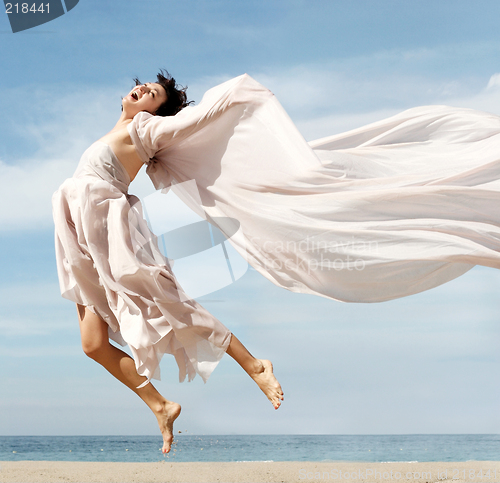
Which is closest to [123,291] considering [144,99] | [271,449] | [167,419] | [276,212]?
[167,419]

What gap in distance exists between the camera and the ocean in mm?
13766

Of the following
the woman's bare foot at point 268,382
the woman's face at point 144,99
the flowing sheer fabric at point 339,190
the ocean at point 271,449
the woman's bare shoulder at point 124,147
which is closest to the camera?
the flowing sheer fabric at point 339,190

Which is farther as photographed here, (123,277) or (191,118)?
(191,118)

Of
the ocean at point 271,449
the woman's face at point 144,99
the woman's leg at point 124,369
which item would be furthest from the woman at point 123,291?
the ocean at point 271,449

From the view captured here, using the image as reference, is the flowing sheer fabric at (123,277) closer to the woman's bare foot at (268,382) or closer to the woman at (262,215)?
the woman at (262,215)

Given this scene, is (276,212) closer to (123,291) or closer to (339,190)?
(339,190)

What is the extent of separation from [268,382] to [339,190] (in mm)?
952

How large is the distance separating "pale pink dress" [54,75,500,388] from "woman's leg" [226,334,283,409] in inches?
2.5

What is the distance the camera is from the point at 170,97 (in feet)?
8.96

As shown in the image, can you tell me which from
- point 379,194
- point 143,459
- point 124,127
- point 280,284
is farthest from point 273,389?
point 143,459

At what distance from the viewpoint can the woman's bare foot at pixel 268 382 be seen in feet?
7.66

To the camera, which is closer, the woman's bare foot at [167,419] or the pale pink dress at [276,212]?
the pale pink dress at [276,212]

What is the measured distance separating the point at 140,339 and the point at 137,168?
Result: 0.88m

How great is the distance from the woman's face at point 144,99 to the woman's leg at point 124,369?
107cm
